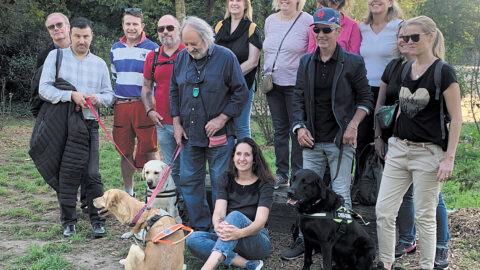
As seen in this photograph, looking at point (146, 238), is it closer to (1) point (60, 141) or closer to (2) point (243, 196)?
(2) point (243, 196)

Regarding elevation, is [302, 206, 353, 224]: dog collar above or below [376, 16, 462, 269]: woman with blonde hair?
below

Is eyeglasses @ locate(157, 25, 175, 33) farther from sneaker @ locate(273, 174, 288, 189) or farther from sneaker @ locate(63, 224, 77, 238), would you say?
sneaker @ locate(63, 224, 77, 238)

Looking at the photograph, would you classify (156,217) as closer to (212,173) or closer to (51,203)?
(212,173)

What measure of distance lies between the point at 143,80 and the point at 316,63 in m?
2.24

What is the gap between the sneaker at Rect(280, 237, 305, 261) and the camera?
15.3 feet

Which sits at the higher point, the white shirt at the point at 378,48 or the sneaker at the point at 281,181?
the white shirt at the point at 378,48

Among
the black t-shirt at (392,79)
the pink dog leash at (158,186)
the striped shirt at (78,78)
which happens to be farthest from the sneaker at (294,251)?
the striped shirt at (78,78)

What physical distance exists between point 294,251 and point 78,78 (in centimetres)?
297

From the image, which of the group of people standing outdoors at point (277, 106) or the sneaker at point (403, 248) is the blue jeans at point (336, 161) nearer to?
the group of people standing outdoors at point (277, 106)

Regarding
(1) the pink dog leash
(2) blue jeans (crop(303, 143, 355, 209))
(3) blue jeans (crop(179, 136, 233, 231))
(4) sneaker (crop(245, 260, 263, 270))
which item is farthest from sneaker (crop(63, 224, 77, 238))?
(2) blue jeans (crop(303, 143, 355, 209))

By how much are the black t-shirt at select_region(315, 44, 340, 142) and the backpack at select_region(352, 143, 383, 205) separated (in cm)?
68

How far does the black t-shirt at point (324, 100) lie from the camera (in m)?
4.26

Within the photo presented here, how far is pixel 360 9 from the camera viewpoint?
25.6 meters

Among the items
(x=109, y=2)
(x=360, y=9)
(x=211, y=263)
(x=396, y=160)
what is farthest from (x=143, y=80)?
(x=360, y=9)
